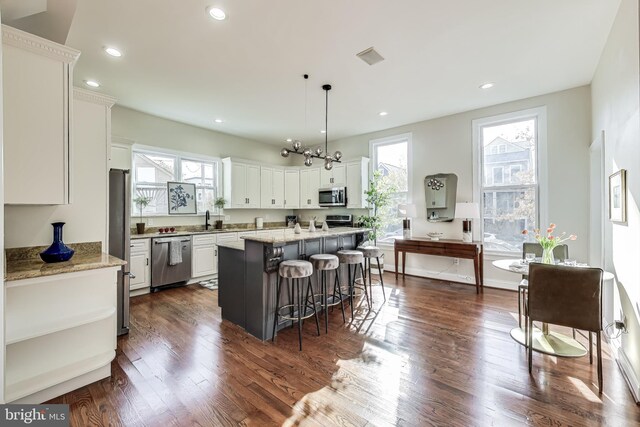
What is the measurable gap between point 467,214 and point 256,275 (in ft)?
11.7

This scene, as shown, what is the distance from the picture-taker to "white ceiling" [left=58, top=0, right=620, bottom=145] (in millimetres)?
2426

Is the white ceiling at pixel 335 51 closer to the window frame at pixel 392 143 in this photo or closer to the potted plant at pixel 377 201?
the window frame at pixel 392 143

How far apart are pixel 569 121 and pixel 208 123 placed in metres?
6.01

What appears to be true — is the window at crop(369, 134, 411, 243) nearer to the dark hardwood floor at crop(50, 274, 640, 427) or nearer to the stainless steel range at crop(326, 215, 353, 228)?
the stainless steel range at crop(326, 215, 353, 228)

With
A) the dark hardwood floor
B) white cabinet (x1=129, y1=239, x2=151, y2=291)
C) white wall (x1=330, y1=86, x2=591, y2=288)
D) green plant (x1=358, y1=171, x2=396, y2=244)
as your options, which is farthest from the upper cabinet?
white wall (x1=330, y1=86, x2=591, y2=288)

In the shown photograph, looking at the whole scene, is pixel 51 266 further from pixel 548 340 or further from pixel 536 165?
pixel 536 165

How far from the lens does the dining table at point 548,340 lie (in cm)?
250

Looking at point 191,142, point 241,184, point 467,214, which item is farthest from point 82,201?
point 467,214

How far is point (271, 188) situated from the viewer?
669 cm

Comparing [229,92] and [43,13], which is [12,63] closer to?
[43,13]

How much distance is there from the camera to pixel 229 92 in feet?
13.3

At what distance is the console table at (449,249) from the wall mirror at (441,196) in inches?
18.6

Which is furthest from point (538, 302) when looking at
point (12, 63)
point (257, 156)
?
point (257, 156)

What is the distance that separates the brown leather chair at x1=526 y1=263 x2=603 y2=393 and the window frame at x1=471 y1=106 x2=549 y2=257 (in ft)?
8.20
